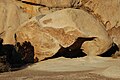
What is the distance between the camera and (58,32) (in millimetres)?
19422

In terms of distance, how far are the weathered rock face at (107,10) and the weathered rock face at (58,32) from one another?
12.4 ft

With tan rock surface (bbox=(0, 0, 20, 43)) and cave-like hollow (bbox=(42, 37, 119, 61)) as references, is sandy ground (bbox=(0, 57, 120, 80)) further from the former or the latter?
tan rock surface (bbox=(0, 0, 20, 43))

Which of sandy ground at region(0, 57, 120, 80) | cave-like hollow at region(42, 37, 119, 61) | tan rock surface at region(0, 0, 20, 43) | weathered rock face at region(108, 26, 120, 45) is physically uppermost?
tan rock surface at region(0, 0, 20, 43)

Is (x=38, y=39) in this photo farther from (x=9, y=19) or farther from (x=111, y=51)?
(x=111, y=51)

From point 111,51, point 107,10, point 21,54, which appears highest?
point 107,10

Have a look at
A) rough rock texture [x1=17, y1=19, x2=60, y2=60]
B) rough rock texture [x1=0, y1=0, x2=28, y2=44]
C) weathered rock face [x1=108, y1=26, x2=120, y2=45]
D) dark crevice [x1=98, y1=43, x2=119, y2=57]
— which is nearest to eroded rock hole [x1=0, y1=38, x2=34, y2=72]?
rough rock texture [x1=17, y1=19, x2=60, y2=60]

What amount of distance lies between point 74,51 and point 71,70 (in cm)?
458

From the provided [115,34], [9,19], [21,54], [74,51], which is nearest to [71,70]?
[74,51]

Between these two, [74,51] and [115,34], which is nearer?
[74,51]

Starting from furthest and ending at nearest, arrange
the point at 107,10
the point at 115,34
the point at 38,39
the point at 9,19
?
1. the point at 107,10
2. the point at 115,34
3. the point at 9,19
4. the point at 38,39

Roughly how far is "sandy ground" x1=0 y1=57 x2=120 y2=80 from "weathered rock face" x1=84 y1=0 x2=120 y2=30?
485 cm

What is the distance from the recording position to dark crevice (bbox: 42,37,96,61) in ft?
65.3

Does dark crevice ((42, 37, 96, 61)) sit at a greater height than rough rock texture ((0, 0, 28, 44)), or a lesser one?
lesser

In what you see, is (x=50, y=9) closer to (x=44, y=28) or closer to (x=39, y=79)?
(x=44, y=28)
